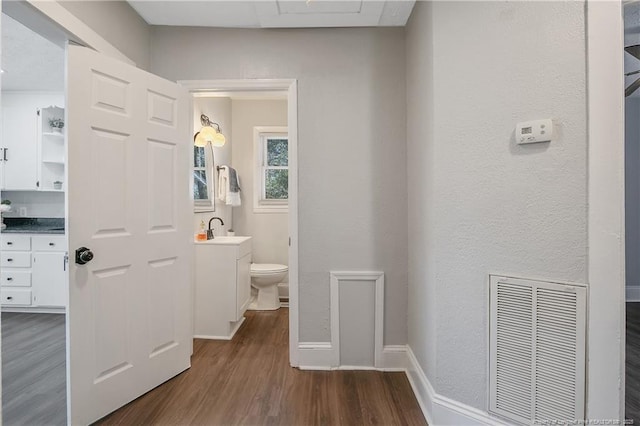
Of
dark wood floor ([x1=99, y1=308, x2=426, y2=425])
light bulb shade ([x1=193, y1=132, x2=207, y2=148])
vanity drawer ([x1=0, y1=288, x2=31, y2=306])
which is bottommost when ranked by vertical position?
dark wood floor ([x1=99, y1=308, x2=426, y2=425])

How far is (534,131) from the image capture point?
4.52 ft

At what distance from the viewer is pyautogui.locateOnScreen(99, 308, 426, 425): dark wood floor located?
68.5 inches

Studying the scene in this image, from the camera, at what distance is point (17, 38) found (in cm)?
257

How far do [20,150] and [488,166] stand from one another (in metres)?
4.80

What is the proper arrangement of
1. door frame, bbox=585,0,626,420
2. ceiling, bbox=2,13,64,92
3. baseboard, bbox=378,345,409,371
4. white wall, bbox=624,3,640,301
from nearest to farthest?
door frame, bbox=585,0,626,420 < baseboard, bbox=378,345,409,371 < ceiling, bbox=2,13,64,92 < white wall, bbox=624,3,640,301

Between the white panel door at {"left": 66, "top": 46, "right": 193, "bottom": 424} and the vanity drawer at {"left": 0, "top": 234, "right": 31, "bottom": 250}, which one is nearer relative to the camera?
the white panel door at {"left": 66, "top": 46, "right": 193, "bottom": 424}

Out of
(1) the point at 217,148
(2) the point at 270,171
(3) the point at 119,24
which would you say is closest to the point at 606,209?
(3) the point at 119,24

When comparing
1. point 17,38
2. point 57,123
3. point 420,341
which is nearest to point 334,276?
point 420,341

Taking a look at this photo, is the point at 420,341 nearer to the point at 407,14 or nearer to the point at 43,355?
the point at 407,14

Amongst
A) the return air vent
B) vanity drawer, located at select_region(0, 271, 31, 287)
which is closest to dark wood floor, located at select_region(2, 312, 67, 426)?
vanity drawer, located at select_region(0, 271, 31, 287)

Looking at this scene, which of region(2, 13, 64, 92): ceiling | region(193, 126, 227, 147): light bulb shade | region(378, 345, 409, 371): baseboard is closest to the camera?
region(378, 345, 409, 371): baseboard

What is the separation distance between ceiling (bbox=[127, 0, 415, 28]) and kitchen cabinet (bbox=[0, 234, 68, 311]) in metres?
2.76

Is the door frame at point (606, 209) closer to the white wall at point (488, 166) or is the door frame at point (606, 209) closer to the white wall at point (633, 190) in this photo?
the white wall at point (488, 166)

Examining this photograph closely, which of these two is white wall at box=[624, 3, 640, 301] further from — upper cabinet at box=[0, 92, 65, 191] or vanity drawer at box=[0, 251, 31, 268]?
vanity drawer at box=[0, 251, 31, 268]
